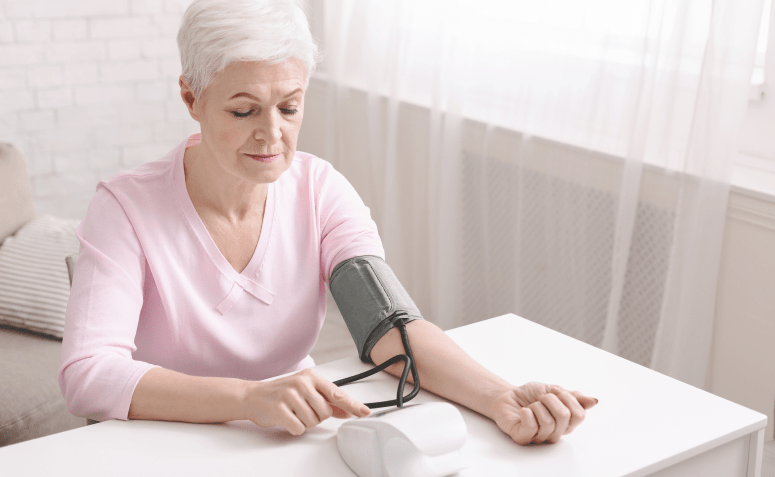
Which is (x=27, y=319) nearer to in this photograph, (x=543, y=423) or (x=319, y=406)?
(x=319, y=406)

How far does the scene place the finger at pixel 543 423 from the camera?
A: 2.99ft

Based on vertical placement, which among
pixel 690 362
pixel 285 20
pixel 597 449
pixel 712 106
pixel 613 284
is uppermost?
pixel 285 20

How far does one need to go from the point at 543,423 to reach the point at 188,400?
0.44 meters

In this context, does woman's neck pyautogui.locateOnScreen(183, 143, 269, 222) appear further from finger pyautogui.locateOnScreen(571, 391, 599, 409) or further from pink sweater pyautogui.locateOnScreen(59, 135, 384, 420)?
finger pyautogui.locateOnScreen(571, 391, 599, 409)

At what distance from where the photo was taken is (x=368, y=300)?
3.87 ft

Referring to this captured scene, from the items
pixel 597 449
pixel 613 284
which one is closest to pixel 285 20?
pixel 597 449

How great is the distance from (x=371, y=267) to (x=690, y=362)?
0.96 metres

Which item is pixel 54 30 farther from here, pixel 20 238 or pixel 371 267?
pixel 371 267

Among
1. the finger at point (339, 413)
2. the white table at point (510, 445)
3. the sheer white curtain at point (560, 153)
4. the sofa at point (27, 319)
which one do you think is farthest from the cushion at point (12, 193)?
the finger at point (339, 413)

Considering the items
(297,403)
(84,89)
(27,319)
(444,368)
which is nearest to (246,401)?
(297,403)

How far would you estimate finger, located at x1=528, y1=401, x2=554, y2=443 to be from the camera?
2.99 feet

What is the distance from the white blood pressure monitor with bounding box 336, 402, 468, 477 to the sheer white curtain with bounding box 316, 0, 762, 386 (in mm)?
1107

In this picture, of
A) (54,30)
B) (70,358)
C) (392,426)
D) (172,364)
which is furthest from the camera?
(54,30)

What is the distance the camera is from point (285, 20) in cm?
116
